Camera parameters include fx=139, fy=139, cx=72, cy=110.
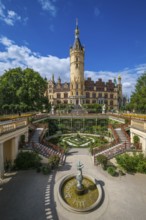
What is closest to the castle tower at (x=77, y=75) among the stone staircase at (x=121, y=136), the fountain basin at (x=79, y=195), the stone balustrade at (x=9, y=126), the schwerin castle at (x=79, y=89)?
the schwerin castle at (x=79, y=89)

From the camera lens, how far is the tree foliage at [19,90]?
94.0 ft

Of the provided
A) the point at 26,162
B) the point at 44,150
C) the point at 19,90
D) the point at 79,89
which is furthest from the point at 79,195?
the point at 79,89

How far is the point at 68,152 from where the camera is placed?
18.9 meters

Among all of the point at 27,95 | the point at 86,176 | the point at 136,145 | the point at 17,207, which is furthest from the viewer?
the point at 27,95

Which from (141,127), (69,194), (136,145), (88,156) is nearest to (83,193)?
(69,194)

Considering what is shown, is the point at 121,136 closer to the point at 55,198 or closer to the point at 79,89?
the point at 55,198

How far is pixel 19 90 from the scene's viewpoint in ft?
92.5

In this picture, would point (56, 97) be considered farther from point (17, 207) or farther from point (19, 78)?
point (17, 207)

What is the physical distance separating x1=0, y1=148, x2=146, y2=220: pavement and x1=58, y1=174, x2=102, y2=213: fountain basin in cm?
27

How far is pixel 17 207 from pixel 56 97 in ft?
215

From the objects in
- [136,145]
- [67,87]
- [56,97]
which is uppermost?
[67,87]

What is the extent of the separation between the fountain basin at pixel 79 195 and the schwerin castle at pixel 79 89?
5612 centimetres

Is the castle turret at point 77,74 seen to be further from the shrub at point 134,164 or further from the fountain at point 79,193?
the fountain at point 79,193

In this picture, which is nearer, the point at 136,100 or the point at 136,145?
the point at 136,145
